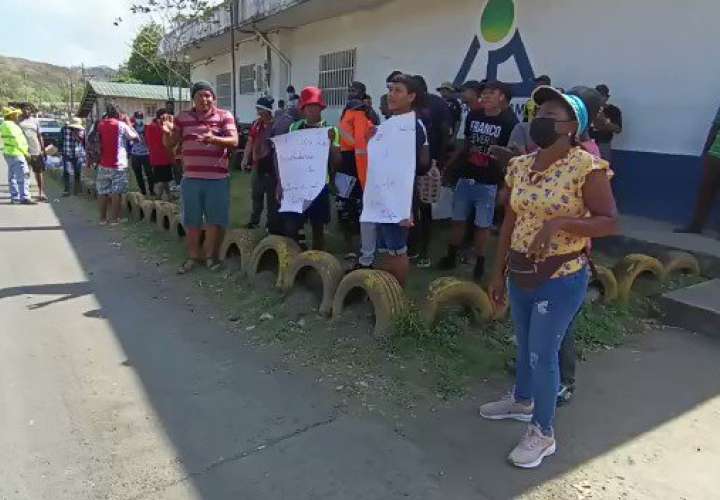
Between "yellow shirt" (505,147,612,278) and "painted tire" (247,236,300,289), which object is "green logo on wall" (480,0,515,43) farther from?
"yellow shirt" (505,147,612,278)

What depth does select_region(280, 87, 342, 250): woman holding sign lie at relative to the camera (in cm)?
528

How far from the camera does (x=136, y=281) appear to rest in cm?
605

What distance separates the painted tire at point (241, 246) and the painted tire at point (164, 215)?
6.01 feet

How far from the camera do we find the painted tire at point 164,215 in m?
7.70

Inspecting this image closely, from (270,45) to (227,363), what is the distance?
515 inches

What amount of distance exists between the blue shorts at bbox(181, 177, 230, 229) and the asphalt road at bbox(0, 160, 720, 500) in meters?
1.54

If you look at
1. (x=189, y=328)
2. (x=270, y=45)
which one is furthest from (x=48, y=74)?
(x=189, y=328)

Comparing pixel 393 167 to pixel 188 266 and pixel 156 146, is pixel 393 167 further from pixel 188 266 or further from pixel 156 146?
pixel 156 146

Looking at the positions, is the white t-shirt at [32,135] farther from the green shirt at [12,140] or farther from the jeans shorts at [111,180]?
the jeans shorts at [111,180]

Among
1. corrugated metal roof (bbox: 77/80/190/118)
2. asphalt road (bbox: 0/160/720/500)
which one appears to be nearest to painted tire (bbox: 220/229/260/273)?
asphalt road (bbox: 0/160/720/500)

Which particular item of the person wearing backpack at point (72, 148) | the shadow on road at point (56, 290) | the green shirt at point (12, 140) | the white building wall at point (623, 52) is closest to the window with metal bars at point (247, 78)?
the person wearing backpack at point (72, 148)

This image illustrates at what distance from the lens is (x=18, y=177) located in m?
11.3

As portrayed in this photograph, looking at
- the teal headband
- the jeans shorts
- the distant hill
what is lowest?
the jeans shorts

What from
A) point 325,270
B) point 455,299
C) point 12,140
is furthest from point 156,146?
point 455,299
